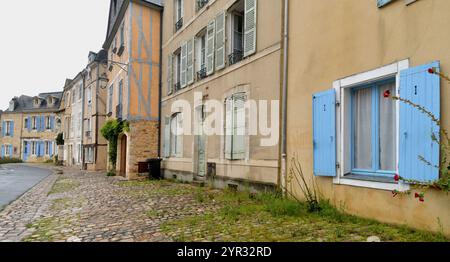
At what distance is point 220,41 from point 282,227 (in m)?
6.08

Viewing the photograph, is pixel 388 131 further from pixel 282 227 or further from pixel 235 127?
pixel 235 127

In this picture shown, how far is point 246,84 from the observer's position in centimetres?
764

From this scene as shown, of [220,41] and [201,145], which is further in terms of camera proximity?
[201,145]

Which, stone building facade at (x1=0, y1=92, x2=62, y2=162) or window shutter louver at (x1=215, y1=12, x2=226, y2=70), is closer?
window shutter louver at (x1=215, y1=12, x2=226, y2=70)

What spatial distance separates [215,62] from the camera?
9.15m

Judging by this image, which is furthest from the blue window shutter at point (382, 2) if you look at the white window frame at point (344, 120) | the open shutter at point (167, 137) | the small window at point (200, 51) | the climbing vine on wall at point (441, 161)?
the open shutter at point (167, 137)

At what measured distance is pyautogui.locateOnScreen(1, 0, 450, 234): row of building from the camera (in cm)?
380

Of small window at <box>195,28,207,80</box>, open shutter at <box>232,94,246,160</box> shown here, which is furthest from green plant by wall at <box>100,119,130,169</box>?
open shutter at <box>232,94,246,160</box>

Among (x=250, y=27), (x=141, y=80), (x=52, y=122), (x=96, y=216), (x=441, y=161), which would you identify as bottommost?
(x=96, y=216)

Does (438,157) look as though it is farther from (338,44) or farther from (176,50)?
(176,50)

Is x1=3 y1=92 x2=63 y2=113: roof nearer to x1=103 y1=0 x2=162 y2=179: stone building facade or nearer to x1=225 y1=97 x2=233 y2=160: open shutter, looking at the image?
x1=103 y1=0 x2=162 y2=179: stone building facade

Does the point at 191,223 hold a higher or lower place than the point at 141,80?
lower

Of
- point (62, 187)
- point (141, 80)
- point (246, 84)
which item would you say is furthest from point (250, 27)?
point (62, 187)

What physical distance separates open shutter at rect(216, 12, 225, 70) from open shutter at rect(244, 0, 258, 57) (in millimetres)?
1206
